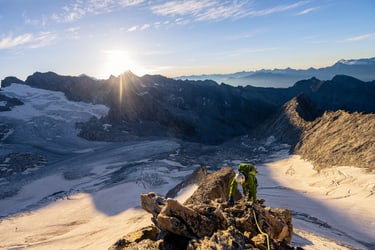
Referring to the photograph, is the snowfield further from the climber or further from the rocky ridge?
the climber

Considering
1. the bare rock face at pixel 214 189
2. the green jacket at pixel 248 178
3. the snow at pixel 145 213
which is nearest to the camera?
the green jacket at pixel 248 178

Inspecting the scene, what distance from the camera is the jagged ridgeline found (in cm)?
4677

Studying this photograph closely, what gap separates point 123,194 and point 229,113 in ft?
239

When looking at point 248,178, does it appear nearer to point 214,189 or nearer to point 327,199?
point 214,189

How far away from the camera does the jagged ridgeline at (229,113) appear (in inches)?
1841

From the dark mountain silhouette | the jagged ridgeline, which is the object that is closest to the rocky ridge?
the jagged ridgeline

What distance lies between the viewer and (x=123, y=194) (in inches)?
1431

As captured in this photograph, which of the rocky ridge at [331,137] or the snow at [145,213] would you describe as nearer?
the snow at [145,213]

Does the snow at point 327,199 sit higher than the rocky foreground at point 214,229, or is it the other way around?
the rocky foreground at point 214,229

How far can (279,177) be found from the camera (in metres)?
43.1

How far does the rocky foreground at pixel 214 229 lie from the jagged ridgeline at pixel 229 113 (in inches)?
1182

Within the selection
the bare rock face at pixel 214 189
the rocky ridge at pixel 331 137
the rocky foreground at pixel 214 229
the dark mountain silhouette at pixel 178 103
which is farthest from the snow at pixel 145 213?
the dark mountain silhouette at pixel 178 103

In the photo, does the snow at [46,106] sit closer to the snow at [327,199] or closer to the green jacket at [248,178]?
the snow at [327,199]

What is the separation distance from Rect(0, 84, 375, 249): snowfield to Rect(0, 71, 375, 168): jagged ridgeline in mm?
4427
